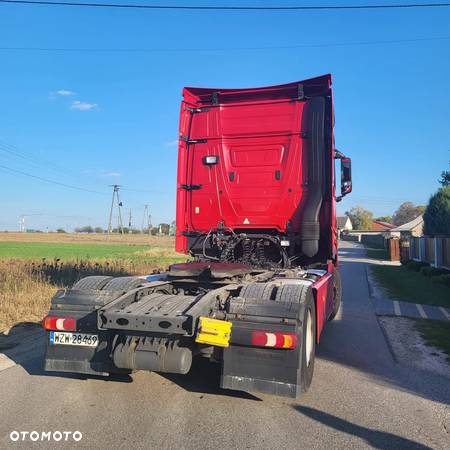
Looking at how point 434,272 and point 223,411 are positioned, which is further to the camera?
point 434,272

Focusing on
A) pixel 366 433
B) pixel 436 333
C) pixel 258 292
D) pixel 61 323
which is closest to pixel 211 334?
pixel 258 292

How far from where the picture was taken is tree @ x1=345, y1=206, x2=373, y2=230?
129 m

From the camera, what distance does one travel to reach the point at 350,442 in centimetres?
352

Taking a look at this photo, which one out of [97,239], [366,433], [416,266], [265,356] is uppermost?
[97,239]

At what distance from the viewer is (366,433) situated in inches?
145

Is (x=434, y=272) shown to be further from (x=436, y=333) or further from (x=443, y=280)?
(x=436, y=333)

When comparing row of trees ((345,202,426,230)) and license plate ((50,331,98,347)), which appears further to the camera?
row of trees ((345,202,426,230))

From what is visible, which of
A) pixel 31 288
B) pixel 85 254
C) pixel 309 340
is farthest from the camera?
pixel 85 254

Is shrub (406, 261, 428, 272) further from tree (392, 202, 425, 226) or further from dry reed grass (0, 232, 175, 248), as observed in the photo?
tree (392, 202, 425, 226)

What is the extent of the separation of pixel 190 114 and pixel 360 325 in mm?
5037

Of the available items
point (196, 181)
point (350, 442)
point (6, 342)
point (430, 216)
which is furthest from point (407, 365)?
point (430, 216)

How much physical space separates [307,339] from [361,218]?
132 meters

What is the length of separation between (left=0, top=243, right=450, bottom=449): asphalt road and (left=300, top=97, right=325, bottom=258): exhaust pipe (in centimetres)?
198

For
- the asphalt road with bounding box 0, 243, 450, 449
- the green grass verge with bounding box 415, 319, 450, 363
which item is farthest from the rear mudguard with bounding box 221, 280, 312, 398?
the green grass verge with bounding box 415, 319, 450, 363
